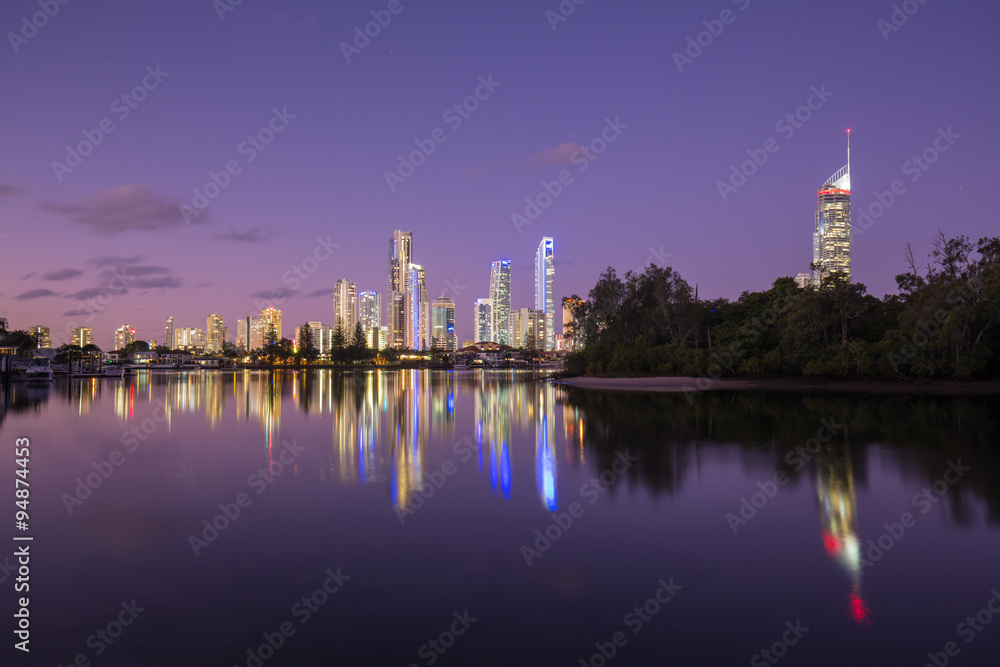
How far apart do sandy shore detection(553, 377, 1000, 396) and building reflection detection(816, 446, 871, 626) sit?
112ft

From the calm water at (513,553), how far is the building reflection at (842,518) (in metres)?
0.06

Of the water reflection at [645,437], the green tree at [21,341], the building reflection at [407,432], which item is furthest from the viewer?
the green tree at [21,341]

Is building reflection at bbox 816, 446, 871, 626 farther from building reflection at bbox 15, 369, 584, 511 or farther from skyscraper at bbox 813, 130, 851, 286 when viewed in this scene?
skyscraper at bbox 813, 130, 851, 286

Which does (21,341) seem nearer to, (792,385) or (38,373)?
(38,373)

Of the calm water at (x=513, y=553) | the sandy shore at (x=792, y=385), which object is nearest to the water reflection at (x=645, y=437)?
the calm water at (x=513, y=553)

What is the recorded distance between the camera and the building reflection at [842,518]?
24.6ft

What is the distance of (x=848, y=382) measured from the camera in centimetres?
4991

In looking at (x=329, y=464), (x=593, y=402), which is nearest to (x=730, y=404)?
(x=593, y=402)

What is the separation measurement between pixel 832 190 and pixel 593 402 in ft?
627

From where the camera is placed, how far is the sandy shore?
43.2 m

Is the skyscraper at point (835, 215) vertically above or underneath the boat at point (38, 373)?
above

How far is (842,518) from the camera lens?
11.1 m

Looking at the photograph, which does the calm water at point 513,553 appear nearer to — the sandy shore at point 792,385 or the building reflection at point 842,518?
the building reflection at point 842,518

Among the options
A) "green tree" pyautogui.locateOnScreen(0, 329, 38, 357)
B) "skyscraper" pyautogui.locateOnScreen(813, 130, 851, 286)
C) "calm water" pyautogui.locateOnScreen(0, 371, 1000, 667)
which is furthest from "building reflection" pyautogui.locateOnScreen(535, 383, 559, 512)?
"skyscraper" pyautogui.locateOnScreen(813, 130, 851, 286)
